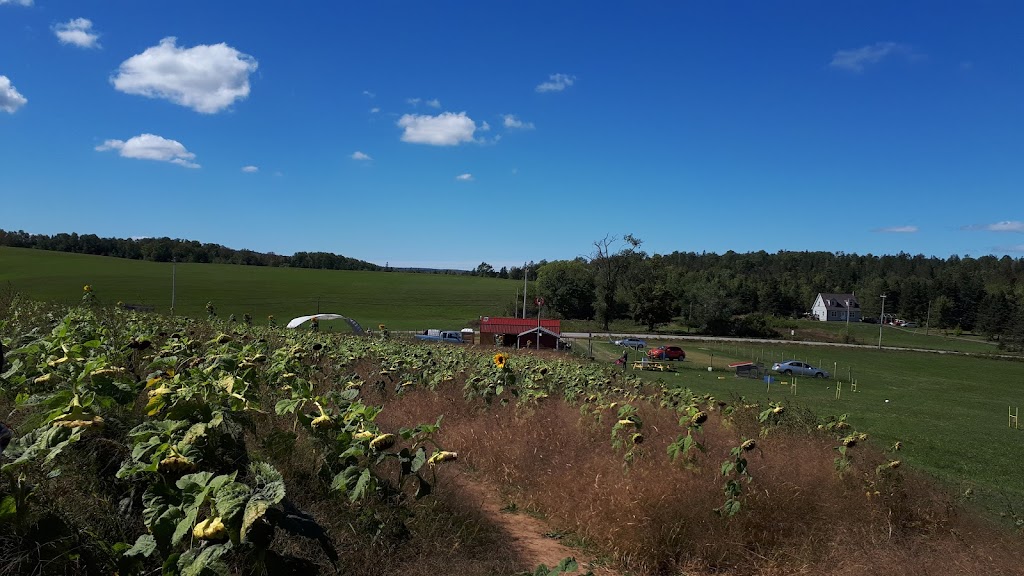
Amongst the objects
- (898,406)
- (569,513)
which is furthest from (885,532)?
(898,406)

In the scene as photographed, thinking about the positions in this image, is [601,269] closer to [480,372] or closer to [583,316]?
[583,316]

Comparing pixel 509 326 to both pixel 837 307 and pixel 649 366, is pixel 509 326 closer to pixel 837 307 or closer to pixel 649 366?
pixel 649 366

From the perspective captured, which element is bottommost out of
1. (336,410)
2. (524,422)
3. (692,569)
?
(692,569)

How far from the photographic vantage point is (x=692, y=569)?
4711mm

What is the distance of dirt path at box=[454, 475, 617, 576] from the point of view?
462 centimetres

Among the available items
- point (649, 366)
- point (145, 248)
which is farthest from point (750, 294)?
point (145, 248)

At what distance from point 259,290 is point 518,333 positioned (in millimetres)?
51115

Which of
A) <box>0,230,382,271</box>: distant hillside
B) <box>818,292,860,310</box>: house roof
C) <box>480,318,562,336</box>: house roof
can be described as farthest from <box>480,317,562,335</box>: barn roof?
<box>818,292,860,310</box>: house roof

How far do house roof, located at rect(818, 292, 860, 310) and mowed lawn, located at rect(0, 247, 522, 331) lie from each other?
57885mm

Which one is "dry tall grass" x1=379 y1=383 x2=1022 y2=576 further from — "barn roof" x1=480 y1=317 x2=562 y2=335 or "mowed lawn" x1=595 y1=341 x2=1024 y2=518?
"barn roof" x1=480 y1=317 x2=562 y2=335

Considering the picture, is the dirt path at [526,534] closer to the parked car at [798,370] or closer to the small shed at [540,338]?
the small shed at [540,338]

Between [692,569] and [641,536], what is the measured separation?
441 mm

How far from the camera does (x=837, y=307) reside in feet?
358

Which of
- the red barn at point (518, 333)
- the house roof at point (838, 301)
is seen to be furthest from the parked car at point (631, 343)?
the house roof at point (838, 301)
